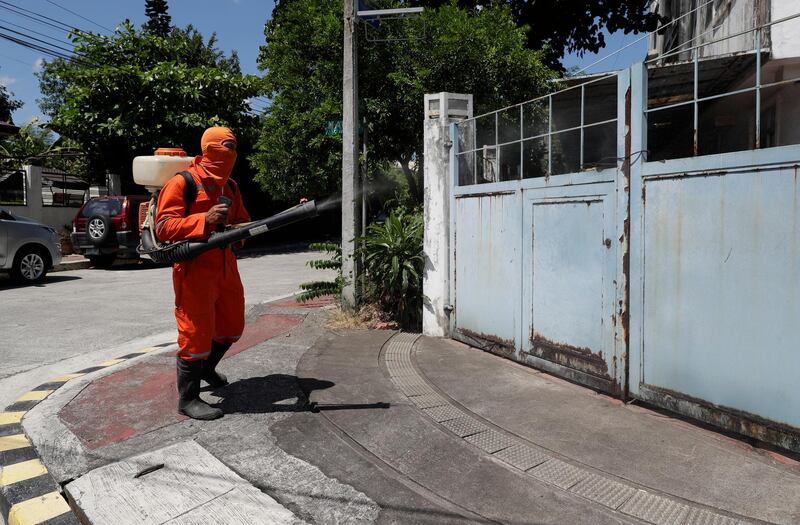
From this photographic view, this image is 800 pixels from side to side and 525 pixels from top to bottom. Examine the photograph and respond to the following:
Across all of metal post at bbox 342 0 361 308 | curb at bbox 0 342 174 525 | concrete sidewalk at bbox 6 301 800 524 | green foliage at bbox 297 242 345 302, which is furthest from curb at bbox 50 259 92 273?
curb at bbox 0 342 174 525

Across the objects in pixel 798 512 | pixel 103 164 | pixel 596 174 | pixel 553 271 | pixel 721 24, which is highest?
pixel 721 24

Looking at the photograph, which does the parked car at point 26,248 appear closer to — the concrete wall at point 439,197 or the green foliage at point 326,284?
the green foliage at point 326,284

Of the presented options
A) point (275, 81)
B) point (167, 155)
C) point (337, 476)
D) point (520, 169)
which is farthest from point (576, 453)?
point (275, 81)

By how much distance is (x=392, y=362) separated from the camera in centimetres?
505

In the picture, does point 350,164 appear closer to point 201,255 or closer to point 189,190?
point 189,190

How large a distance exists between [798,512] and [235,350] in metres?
4.40

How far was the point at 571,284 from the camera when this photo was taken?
173 inches

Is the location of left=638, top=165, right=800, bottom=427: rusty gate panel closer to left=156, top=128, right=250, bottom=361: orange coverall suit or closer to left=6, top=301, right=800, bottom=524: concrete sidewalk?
left=6, top=301, right=800, bottom=524: concrete sidewalk

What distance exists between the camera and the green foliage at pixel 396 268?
20.8ft

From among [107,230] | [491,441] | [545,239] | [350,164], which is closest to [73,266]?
[107,230]

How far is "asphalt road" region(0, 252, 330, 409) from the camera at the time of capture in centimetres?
530

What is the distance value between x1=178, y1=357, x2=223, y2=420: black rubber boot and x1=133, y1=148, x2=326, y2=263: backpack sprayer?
0.69m

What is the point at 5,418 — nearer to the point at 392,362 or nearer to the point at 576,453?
the point at 392,362

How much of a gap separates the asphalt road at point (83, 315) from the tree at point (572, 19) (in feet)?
29.2
